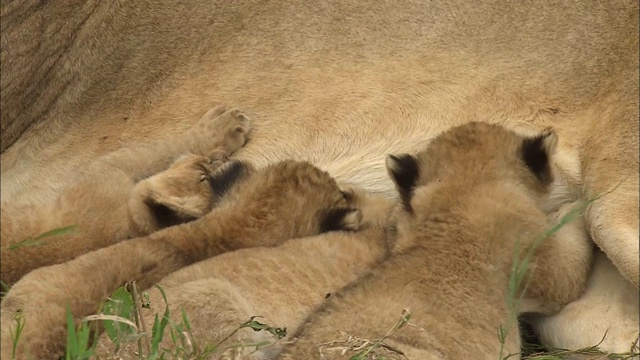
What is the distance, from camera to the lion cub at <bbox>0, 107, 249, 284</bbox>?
4.14m

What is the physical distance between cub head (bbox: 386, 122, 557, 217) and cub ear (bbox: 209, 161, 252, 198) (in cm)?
62

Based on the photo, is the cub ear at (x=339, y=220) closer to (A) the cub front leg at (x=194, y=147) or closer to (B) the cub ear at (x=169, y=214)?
(B) the cub ear at (x=169, y=214)

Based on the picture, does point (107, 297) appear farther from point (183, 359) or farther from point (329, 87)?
point (329, 87)

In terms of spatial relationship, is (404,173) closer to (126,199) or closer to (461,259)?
(461,259)

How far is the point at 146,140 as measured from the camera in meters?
4.61

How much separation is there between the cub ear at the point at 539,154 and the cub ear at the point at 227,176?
40.7 inches

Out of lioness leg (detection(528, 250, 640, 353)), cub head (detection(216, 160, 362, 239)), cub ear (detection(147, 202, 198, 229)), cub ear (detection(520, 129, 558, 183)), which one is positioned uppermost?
cub ear (detection(520, 129, 558, 183))

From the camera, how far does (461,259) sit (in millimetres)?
3416

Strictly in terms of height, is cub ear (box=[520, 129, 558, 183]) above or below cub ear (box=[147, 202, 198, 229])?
above

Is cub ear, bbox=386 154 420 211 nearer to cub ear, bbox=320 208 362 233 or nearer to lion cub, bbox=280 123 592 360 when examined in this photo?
Result: lion cub, bbox=280 123 592 360

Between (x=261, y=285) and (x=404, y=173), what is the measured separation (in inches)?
26.4

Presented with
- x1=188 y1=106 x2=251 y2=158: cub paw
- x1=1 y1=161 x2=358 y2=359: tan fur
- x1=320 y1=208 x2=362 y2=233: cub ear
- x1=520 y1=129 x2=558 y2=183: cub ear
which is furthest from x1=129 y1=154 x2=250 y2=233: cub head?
x1=520 y1=129 x2=558 y2=183: cub ear

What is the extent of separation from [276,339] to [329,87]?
1.49m

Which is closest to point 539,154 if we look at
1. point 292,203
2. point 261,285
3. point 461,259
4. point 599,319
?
point 461,259
